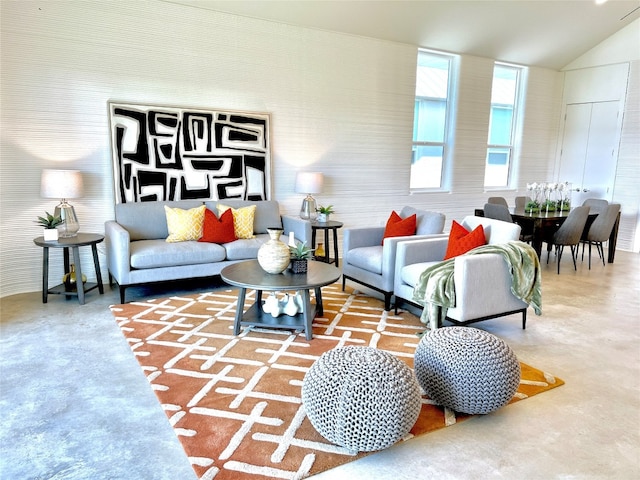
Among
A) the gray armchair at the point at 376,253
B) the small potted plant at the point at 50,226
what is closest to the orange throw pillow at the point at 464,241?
the gray armchair at the point at 376,253

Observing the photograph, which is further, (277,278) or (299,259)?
(299,259)

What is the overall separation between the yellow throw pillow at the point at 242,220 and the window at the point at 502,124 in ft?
14.5

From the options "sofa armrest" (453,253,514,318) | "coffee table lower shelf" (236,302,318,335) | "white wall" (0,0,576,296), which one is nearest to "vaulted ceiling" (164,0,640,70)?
"white wall" (0,0,576,296)

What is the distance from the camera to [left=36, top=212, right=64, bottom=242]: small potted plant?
159 inches

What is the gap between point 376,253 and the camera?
413cm

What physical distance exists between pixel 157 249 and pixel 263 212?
137cm

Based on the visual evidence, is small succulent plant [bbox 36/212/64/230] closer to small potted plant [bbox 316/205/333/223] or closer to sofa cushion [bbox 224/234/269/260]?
sofa cushion [bbox 224/234/269/260]

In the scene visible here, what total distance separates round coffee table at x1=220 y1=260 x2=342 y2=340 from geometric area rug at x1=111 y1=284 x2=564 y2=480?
0.09m

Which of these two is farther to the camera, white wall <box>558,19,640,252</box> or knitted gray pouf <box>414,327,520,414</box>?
white wall <box>558,19,640,252</box>

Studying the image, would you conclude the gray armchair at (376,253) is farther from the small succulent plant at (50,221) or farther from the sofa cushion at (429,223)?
the small succulent plant at (50,221)

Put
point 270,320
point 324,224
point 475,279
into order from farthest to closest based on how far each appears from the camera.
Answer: point 324,224
point 270,320
point 475,279

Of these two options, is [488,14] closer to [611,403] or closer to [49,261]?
[611,403]

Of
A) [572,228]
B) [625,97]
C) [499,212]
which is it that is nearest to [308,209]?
[499,212]

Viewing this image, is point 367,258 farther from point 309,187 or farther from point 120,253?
point 120,253
